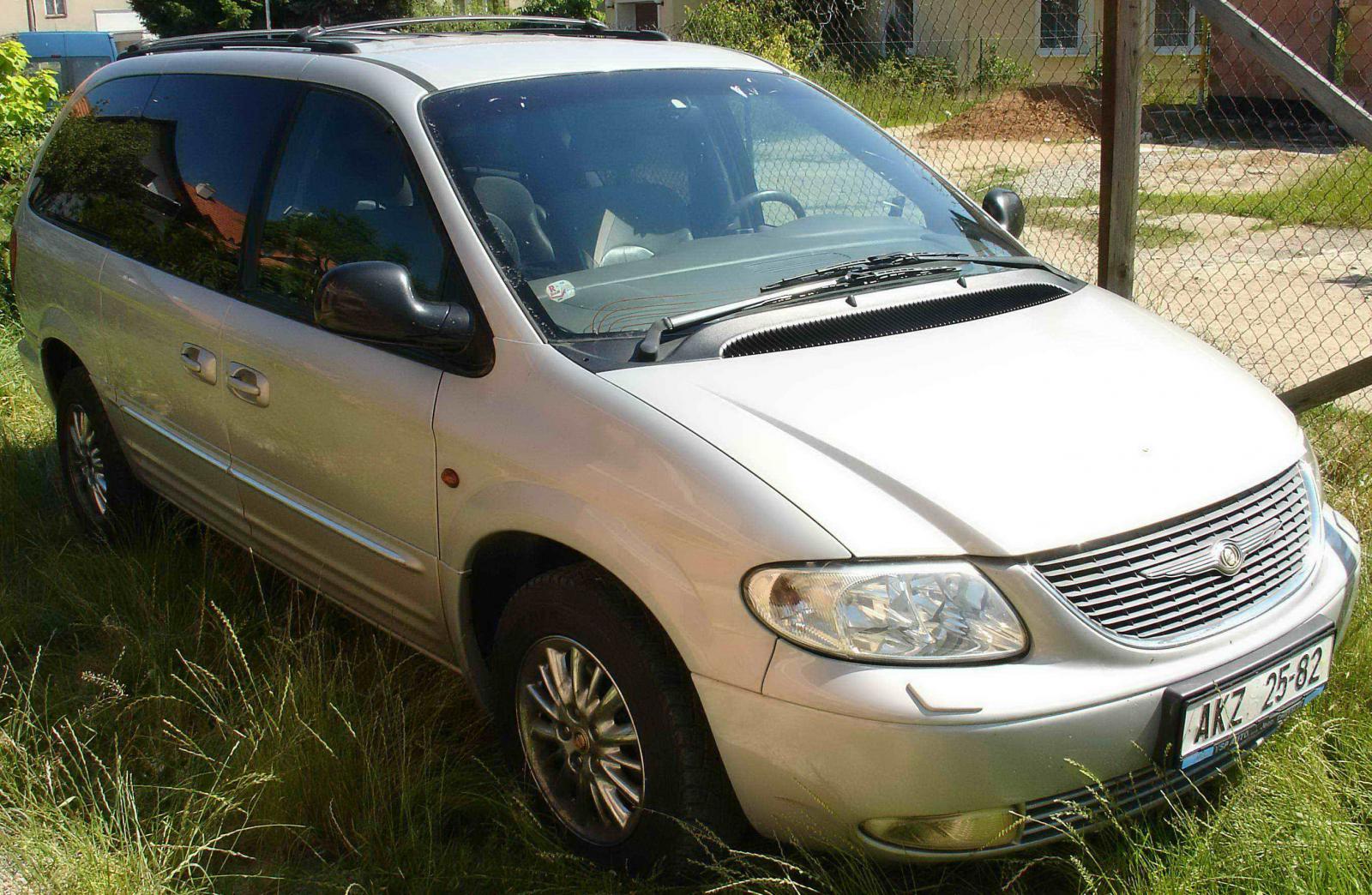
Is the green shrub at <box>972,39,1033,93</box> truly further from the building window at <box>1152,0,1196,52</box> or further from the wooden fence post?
the wooden fence post

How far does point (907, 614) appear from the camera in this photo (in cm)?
223

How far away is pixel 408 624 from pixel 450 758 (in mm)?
358

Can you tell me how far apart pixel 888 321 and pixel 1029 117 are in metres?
13.4

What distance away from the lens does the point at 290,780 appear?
3.03 m

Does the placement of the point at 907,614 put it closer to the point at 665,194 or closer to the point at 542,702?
the point at 542,702

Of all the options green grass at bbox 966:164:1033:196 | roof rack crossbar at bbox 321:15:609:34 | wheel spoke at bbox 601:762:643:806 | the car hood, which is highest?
roof rack crossbar at bbox 321:15:609:34

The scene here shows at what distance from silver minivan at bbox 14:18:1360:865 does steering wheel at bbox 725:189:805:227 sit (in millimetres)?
15

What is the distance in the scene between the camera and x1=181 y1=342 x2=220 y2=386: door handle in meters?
3.70

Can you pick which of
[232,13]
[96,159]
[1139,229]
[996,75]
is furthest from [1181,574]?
[232,13]

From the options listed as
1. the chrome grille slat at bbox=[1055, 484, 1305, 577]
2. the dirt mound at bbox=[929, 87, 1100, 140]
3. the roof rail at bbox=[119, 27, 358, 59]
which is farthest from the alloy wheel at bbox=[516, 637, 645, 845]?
the dirt mound at bbox=[929, 87, 1100, 140]

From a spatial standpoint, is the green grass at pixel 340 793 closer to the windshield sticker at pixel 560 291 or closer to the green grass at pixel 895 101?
the windshield sticker at pixel 560 291

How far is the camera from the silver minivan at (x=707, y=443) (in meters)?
2.26

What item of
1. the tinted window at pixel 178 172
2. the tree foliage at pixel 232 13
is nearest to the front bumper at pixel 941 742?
the tinted window at pixel 178 172

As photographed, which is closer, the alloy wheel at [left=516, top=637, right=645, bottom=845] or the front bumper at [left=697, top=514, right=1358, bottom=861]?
the front bumper at [left=697, top=514, right=1358, bottom=861]
